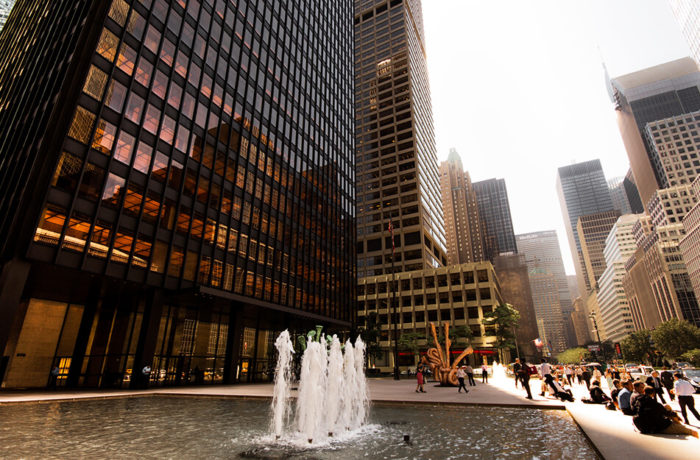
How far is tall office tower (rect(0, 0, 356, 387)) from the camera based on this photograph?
2227cm

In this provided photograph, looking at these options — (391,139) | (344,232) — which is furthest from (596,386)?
(391,139)

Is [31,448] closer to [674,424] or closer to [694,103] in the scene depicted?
[674,424]

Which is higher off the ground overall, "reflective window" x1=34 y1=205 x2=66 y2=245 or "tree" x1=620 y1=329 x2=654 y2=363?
"reflective window" x1=34 y1=205 x2=66 y2=245

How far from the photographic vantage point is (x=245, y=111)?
36188mm

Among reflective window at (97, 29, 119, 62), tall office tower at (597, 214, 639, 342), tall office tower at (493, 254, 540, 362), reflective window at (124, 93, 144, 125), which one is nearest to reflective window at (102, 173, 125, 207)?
reflective window at (124, 93, 144, 125)

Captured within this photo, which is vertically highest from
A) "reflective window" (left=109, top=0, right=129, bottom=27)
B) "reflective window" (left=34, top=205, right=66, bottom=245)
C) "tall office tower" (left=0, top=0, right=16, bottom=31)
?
"tall office tower" (left=0, top=0, right=16, bottom=31)

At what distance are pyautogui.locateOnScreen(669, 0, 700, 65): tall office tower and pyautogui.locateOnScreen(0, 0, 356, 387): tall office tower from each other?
13091 cm

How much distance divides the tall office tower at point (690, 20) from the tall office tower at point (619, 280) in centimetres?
8848

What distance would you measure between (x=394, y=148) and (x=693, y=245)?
94.4 meters

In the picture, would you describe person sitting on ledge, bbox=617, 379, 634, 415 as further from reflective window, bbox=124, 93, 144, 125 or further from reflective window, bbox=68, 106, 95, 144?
reflective window, bbox=124, 93, 144, 125

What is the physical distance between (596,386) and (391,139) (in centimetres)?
9874

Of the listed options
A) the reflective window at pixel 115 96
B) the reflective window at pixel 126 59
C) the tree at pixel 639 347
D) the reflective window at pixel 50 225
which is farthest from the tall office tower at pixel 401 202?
the reflective window at pixel 126 59

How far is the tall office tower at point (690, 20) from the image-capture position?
340 ft

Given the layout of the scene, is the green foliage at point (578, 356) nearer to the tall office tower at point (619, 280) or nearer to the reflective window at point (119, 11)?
the tall office tower at point (619, 280)
